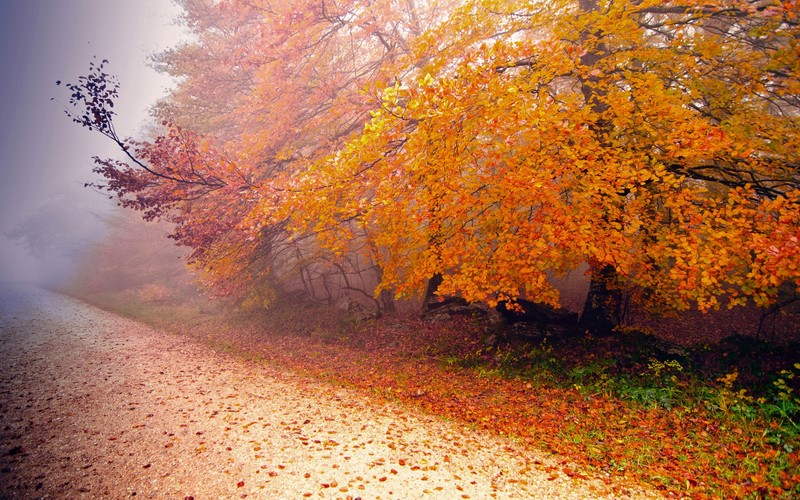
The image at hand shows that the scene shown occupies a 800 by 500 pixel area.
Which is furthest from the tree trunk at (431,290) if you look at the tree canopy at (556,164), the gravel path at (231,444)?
the gravel path at (231,444)

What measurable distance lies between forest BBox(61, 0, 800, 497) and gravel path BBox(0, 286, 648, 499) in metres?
1.34

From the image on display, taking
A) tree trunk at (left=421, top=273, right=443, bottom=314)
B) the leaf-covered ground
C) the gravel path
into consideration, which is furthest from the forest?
tree trunk at (left=421, top=273, right=443, bottom=314)

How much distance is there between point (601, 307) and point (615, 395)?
2855 millimetres

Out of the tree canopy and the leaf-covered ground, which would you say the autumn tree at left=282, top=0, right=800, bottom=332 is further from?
the leaf-covered ground

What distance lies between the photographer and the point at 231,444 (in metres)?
5.48

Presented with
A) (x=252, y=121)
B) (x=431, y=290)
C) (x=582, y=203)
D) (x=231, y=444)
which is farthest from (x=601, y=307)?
(x=252, y=121)

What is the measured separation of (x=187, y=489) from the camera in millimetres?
4430

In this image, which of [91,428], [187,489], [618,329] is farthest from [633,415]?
[91,428]

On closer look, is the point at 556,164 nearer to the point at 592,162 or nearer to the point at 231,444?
the point at 592,162

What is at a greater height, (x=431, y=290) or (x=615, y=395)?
(x=431, y=290)

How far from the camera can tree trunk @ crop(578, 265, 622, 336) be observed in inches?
361

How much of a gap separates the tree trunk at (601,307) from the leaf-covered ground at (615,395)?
48cm

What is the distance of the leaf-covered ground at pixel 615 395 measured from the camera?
195 inches

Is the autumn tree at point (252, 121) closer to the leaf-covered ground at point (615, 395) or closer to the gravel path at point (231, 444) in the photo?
the gravel path at point (231, 444)
